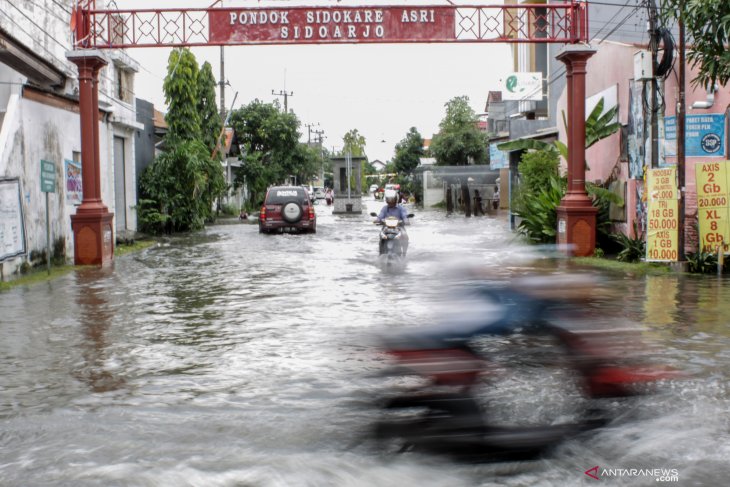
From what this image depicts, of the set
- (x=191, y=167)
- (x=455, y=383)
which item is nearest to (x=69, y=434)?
(x=455, y=383)

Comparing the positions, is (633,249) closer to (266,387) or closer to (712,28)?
(712,28)

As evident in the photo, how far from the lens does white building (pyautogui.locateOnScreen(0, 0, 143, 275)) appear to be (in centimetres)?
1545

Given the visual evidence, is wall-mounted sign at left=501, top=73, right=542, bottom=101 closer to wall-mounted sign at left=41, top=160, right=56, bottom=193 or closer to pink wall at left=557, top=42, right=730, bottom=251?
pink wall at left=557, top=42, right=730, bottom=251

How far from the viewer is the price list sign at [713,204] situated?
14648mm

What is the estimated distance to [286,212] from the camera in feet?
97.1

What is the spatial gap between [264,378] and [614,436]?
3.03 metres

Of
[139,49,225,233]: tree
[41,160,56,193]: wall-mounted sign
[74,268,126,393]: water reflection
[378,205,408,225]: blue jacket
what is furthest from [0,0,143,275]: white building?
[378,205,408,225]: blue jacket

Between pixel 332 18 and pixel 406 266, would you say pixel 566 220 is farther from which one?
pixel 332 18

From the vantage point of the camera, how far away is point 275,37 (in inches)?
752

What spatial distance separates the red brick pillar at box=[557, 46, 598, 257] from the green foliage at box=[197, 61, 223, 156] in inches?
1068

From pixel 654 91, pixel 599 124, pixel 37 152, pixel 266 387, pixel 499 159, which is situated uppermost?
pixel 499 159

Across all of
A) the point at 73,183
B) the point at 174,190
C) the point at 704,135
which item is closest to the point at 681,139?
the point at 704,135

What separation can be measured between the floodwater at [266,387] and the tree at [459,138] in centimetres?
5179

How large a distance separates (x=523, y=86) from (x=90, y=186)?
75.8 ft
